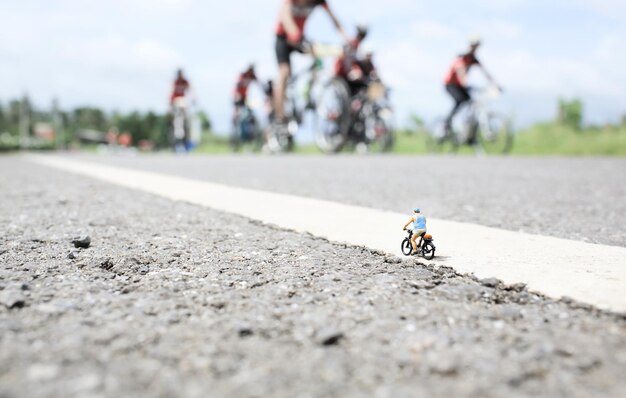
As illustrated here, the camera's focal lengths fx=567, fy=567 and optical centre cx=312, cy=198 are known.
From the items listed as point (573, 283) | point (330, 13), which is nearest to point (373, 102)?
point (330, 13)

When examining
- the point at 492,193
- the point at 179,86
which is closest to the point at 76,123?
the point at 179,86

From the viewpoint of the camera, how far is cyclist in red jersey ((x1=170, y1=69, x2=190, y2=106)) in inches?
581

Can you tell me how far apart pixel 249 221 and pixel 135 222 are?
513mm

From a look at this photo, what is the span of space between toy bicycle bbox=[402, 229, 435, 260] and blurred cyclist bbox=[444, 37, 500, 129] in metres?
9.98

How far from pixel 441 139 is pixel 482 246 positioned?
1122 centimetres

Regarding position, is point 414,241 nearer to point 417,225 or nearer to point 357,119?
point 417,225

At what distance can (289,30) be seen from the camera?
26.0 feet

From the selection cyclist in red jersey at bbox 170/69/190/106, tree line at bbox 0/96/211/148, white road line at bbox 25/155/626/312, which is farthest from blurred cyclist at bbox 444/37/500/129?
tree line at bbox 0/96/211/148

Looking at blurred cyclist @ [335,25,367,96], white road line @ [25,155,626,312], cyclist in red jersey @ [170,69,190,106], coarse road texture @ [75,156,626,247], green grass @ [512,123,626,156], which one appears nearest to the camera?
white road line @ [25,155,626,312]

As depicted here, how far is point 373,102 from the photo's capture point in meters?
11.0

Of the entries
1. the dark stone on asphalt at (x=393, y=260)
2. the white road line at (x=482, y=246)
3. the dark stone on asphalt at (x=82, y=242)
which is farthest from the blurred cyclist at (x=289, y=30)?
the dark stone on asphalt at (x=393, y=260)

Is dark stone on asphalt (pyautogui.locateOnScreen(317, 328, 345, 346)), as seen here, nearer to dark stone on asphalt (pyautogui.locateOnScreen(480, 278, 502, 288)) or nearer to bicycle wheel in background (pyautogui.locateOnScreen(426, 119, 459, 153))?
dark stone on asphalt (pyautogui.locateOnScreen(480, 278, 502, 288))

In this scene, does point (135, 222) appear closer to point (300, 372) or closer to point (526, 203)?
point (300, 372)

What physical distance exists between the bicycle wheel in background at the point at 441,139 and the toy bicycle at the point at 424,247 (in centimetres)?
1089
